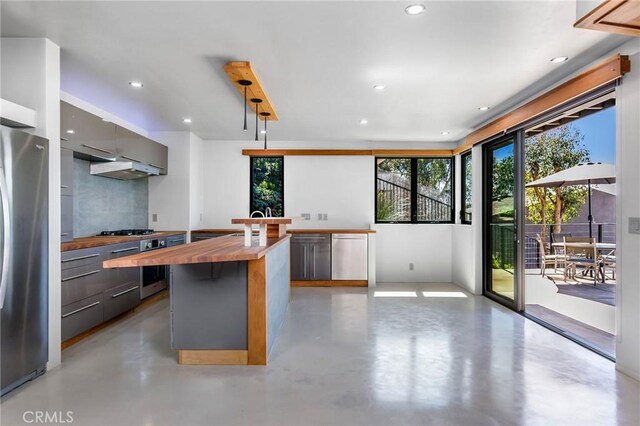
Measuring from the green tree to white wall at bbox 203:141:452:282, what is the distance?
1789 mm

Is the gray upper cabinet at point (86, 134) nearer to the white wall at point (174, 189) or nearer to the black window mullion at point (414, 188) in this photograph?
the white wall at point (174, 189)

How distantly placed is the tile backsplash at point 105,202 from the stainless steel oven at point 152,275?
67 centimetres

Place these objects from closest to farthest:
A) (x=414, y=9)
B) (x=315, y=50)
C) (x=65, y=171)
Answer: (x=414, y=9), (x=315, y=50), (x=65, y=171)

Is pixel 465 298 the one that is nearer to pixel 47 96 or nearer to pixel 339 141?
pixel 339 141

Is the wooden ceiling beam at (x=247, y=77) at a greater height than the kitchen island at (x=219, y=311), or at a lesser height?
greater

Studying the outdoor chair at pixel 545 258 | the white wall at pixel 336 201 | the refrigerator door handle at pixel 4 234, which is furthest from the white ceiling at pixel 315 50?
the outdoor chair at pixel 545 258

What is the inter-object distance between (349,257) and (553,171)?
407cm

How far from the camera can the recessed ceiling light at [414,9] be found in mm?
2141

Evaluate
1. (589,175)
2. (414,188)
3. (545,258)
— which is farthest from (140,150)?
(545,258)

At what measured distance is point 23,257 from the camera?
2381 mm

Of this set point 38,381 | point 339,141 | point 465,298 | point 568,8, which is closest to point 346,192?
point 339,141

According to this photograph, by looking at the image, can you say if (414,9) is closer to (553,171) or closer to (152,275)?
(152,275)

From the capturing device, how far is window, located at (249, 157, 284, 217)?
6406 millimetres

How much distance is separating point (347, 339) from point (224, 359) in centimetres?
118
